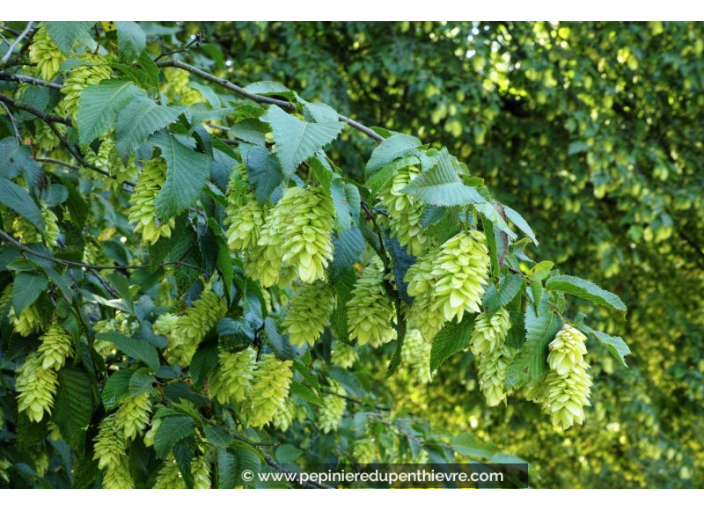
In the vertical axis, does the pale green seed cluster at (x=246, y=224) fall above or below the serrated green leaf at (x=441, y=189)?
below

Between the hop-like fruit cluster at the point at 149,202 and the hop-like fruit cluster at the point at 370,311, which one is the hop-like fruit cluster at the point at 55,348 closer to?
the hop-like fruit cluster at the point at 149,202

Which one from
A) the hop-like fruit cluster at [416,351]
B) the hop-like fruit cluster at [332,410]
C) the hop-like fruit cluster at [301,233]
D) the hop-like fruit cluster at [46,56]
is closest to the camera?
the hop-like fruit cluster at [301,233]

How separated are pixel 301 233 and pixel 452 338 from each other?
0.31 meters

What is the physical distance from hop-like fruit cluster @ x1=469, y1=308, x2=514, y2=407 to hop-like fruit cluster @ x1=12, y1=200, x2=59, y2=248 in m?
1.07

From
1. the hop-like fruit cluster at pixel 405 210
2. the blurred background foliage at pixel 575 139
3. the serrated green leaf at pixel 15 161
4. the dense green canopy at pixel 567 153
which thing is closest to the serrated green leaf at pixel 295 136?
the hop-like fruit cluster at pixel 405 210

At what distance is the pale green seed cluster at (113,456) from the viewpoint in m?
1.46

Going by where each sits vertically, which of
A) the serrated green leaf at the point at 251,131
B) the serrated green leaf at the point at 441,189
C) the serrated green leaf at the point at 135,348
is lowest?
the serrated green leaf at the point at 135,348

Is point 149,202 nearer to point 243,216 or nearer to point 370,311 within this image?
point 243,216

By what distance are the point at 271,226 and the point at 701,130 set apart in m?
4.29

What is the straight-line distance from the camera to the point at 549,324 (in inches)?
42.9

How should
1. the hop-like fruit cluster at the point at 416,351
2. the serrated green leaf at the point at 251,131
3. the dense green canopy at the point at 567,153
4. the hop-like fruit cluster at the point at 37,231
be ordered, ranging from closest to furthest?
1. the serrated green leaf at the point at 251,131
2. the hop-like fruit cluster at the point at 37,231
3. the hop-like fruit cluster at the point at 416,351
4. the dense green canopy at the point at 567,153

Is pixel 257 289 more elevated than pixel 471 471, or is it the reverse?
pixel 257 289

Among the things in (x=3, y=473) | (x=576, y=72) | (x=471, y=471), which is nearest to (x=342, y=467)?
(x=471, y=471)

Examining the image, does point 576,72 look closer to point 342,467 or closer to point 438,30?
point 438,30
